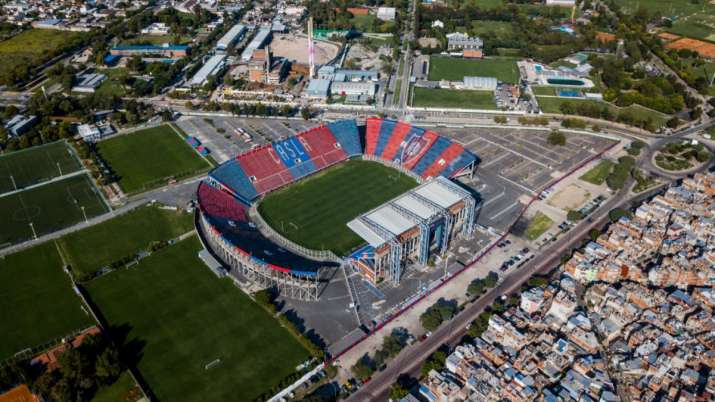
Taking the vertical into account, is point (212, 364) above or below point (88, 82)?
below

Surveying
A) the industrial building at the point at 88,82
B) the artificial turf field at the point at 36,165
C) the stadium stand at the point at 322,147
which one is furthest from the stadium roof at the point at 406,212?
the industrial building at the point at 88,82

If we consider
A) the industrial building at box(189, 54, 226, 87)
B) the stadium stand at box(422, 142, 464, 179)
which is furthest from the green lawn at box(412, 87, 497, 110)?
the industrial building at box(189, 54, 226, 87)

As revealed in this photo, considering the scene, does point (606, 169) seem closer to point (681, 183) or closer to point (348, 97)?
point (681, 183)

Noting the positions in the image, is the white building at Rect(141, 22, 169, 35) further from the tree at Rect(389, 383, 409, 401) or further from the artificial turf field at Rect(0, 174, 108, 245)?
the tree at Rect(389, 383, 409, 401)

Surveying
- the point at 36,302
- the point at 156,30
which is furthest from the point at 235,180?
the point at 156,30

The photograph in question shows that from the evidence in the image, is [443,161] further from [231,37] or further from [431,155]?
[231,37]
